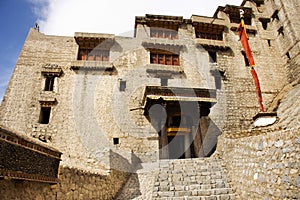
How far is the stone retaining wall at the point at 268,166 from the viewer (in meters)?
4.23

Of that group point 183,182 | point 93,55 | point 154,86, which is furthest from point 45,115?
point 183,182

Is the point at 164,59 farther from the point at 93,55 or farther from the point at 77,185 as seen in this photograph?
the point at 77,185

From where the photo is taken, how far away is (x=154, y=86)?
488 inches

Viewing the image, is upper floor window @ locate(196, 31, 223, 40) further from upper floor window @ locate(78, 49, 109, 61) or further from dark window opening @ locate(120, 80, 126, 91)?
upper floor window @ locate(78, 49, 109, 61)

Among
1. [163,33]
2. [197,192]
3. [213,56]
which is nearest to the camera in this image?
[197,192]

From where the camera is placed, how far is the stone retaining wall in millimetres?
4234

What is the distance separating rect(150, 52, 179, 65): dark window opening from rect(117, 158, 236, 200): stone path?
10524 mm

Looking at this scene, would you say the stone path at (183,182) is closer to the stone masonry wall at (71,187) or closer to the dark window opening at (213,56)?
the stone masonry wall at (71,187)

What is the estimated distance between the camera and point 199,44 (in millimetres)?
18656

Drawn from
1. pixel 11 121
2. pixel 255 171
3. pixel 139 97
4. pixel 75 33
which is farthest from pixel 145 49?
pixel 255 171

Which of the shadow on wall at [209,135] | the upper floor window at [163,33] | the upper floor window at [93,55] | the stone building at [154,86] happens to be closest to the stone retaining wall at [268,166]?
the stone building at [154,86]

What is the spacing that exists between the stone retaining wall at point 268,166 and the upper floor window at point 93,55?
45.0 ft

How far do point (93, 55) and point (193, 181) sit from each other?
14.0 metres

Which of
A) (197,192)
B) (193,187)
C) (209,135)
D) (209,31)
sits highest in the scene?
(209,31)
